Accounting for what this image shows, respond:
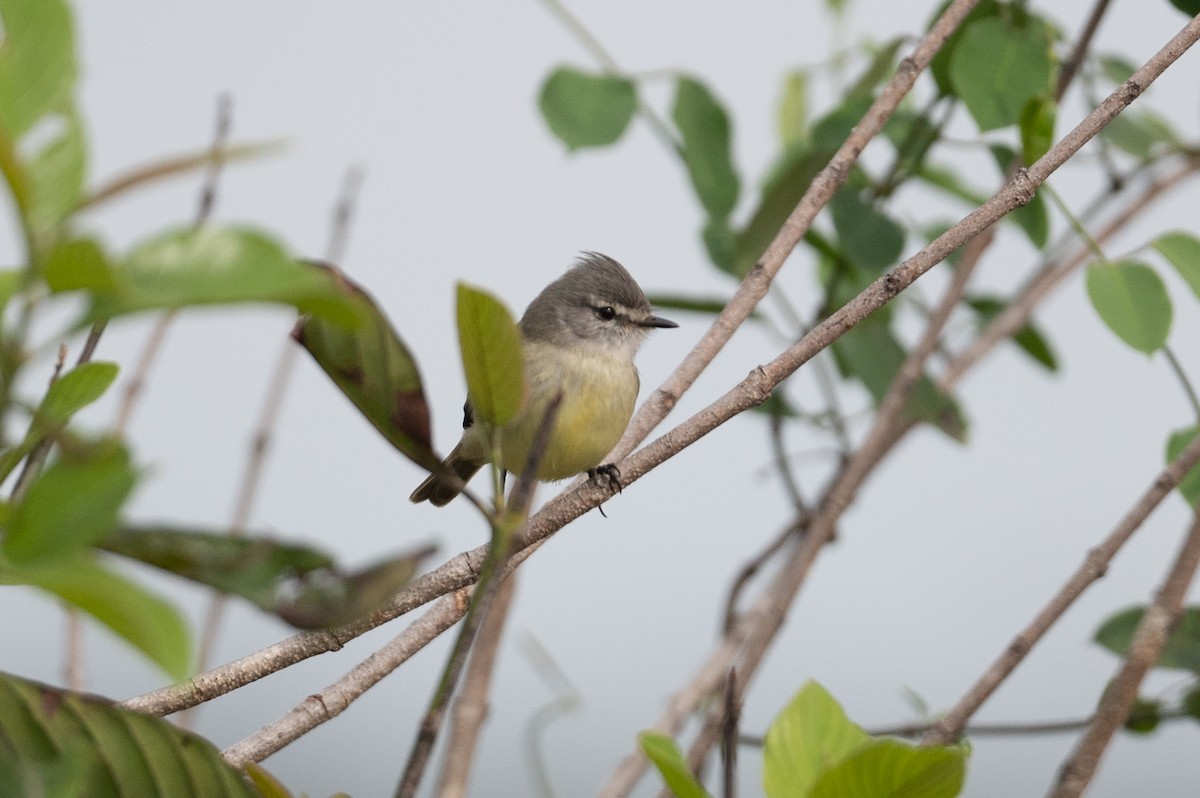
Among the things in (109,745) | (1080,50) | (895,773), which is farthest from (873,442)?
(109,745)

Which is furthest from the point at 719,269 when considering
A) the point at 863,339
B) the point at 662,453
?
the point at 662,453

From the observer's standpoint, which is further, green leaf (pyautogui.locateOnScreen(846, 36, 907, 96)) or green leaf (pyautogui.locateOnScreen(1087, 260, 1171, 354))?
green leaf (pyautogui.locateOnScreen(846, 36, 907, 96))

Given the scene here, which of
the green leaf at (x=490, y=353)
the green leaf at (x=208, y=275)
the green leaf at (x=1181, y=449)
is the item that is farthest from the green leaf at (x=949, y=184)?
the green leaf at (x=208, y=275)

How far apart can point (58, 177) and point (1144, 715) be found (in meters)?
1.38

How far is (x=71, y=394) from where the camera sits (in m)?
0.55

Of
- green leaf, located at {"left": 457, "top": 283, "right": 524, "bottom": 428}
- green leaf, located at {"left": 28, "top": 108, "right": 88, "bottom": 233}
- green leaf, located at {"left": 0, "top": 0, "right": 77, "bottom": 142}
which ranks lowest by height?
green leaf, located at {"left": 457, "top": 283, "right": 524, "bottom": 428}

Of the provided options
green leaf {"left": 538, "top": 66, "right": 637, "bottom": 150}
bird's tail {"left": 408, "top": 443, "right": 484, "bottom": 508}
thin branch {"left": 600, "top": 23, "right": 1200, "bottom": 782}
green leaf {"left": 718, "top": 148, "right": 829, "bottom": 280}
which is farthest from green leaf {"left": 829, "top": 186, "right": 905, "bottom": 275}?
bird's tail {"left": 408, "top": 443, "right": 484, "bottom": 508}

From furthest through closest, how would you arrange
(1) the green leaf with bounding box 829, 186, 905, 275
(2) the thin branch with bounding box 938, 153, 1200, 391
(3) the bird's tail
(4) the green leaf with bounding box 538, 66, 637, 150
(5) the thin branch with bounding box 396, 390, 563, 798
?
(3) the bird's tail, (2) the thin branch with bounding box 938, 153, 1200, 391, (1) the green leaf with bounding box 829, 186, 905, 275, (4) the green leaf with bounding box 538, 66, 637, 150, (5) the thin branch with bounding box 396, 390, 563, 798

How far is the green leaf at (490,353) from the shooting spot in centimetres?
52

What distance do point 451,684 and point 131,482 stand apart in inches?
5.7

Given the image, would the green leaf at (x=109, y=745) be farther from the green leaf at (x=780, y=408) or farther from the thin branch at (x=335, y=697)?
the green leaf at (x=780, y=408)

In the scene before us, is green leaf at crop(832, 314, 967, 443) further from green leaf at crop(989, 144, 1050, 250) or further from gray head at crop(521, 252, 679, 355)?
gray head at crop(521, 252, 679, 355)

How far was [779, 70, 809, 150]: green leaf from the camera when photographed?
210 cm

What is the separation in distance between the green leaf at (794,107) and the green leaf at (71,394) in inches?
65.3
